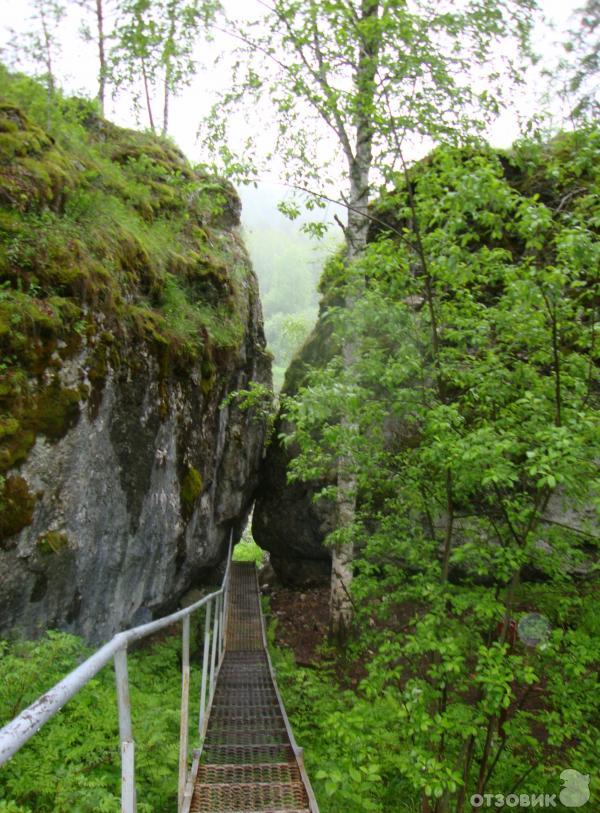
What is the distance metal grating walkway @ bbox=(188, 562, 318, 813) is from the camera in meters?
3.20

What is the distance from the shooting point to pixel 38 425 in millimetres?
4398

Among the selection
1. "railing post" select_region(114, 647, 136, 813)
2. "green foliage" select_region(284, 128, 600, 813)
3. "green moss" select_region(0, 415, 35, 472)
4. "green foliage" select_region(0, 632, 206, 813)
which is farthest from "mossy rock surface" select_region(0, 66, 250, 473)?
"railing post" select_region(114, 647, 136, 813)

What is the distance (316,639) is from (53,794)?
6593mm

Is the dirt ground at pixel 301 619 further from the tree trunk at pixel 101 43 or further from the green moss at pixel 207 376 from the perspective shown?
the tree trunk at pixel 101 43

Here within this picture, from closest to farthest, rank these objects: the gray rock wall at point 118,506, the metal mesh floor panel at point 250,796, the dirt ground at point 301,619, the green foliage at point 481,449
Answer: the green foliage at point 481,449
the metal mesh floor panel at point 250,796
the gray rock wall at point 118,506
the dirt ground at point 301,619

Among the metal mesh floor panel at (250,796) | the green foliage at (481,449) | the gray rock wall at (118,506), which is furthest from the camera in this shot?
the gray rock wall at (118,506)

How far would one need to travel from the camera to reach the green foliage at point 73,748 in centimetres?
303

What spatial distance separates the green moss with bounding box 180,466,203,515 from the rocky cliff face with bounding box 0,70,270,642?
3cm

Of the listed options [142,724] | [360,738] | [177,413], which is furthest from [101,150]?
[360,738]

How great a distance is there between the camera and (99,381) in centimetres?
516

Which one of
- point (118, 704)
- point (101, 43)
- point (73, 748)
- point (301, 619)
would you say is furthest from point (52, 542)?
point (101, 43)

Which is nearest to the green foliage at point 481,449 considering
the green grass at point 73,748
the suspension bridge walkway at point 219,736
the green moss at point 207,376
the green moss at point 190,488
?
→ the suspension bridge walkway at point 219,736

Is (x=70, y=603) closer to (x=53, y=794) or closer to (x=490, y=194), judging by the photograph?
(x=53, y=794)

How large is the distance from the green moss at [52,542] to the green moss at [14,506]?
260mm
